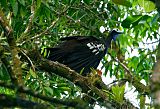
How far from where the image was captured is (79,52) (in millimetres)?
2531

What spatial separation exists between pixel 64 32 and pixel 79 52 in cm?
36

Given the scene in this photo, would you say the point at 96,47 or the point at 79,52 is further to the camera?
the point at 96,47

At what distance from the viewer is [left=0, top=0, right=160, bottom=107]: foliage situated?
5.51ft

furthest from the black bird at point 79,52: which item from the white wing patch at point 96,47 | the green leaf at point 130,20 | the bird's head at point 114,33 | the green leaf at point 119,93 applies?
the green leaf at point 130,20

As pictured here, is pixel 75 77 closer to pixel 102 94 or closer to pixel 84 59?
pixel 102 94

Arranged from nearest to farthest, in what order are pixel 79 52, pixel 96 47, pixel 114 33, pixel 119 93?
pixel 119 93 < pixel 79 52 < pixel 96 47 < pixel 114 33

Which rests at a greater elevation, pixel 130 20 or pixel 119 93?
pixel 130 20

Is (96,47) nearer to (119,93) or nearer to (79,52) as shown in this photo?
(79,52)

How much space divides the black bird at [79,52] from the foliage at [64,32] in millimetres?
95

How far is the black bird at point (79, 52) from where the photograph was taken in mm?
2378

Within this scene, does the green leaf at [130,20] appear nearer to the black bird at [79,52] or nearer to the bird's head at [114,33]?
the black bird at [79,52]

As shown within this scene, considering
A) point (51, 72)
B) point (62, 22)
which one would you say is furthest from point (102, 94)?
point (62, 22)

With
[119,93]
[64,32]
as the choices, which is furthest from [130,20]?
[64,32]

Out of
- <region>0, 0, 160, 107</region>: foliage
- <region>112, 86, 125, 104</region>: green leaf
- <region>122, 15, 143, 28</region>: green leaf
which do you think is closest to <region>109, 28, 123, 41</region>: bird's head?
<region>0, 0, 160, 107</region>: foliage
